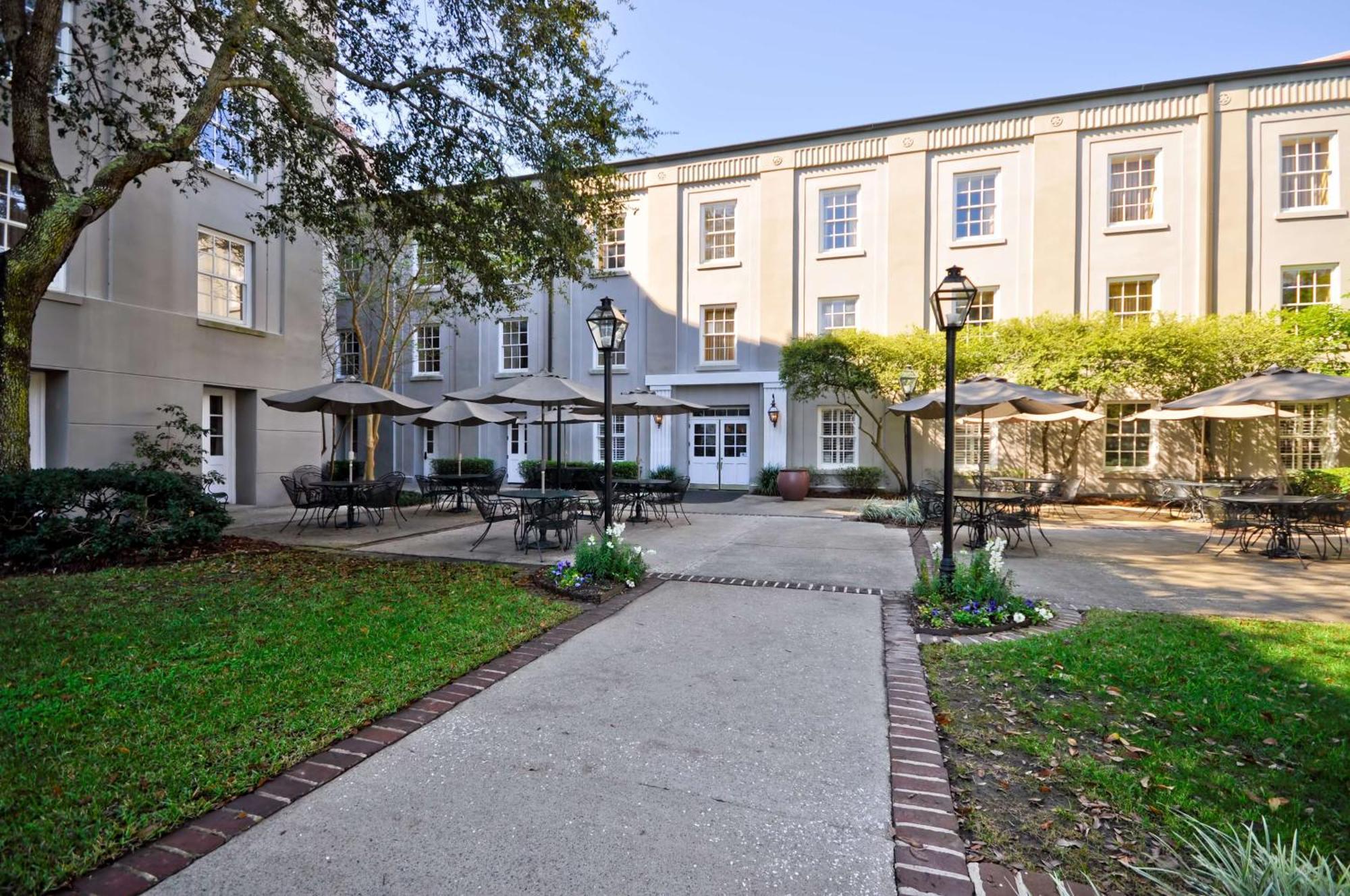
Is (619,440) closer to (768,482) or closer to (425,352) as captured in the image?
(768,482)

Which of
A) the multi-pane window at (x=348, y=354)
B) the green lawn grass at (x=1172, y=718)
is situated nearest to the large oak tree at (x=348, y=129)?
the green lawn grass at (x=1172, y=718)

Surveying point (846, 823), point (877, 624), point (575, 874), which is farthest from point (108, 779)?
point (877, 624)

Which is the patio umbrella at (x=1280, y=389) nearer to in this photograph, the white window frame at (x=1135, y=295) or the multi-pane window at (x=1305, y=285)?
the white window frame at (x=1135, y=295)

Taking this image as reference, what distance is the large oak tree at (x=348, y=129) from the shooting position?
784cm

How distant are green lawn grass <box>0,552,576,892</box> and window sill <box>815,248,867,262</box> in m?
16.3

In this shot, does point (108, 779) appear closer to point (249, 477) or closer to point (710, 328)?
point (249, 477)

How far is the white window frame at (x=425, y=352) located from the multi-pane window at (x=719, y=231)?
10299 millimetres

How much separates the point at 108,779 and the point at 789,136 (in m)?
21.6

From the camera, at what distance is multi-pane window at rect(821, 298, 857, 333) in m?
20.1

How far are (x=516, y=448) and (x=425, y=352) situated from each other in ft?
16.9

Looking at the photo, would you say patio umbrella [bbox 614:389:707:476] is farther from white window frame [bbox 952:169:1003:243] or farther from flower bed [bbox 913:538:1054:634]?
white window frame [bbox 952:169:1003:243]

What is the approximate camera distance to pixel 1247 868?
7.18 feet

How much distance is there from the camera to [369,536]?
10.6 m

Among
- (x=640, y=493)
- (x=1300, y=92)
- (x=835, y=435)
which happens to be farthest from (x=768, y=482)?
(x=1300, y=92)
